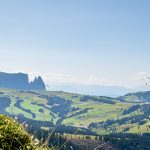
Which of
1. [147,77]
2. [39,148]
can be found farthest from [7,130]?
[147,77]

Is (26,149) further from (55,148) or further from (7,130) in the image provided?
(55,148)

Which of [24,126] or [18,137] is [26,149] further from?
[24,126]

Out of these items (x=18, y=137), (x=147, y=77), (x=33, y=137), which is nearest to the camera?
(x=18, y=137)

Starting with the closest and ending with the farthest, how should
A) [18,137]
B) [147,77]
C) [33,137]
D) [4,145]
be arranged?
[4,145] < [18,137] < [33,137] < [147,77]

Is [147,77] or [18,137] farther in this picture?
[147,77]

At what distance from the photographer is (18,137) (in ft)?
29.1

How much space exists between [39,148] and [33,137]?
0.67 m

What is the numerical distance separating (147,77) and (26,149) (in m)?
5.69

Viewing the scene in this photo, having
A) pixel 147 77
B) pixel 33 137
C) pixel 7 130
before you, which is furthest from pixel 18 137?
pixel 147 77

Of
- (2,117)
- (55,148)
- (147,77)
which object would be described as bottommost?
(55,148)

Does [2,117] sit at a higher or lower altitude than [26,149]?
higher

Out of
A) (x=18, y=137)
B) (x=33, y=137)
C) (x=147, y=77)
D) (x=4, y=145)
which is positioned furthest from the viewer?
(x=147, y=77)

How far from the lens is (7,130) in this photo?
8.73m

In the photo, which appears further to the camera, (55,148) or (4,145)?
(55,148)
